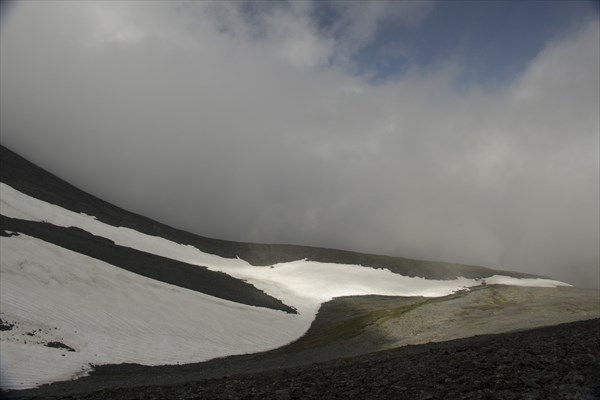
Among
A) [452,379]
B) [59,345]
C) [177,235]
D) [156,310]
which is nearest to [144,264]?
[156,310]

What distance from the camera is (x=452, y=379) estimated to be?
12086 millimetres

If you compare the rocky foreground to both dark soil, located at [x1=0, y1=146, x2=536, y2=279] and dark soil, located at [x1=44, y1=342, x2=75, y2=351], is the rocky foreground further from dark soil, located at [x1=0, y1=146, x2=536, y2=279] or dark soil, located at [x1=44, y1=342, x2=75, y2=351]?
dark soil, located at [x1=0, y1=146, x2=536, y2=279]

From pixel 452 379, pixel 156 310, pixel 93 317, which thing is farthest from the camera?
pixel 156 310

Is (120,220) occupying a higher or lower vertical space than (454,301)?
higher

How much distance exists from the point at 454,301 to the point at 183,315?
35.9 meters

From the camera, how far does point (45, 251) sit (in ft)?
155

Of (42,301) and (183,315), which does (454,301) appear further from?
(42,301)

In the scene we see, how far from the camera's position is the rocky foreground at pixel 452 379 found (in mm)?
10469

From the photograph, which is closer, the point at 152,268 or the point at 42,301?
the point at 42,301

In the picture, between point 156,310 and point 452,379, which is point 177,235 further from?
point 452,379

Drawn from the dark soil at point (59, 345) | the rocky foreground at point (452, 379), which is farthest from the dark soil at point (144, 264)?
the rocky foreground at point (452, 379)

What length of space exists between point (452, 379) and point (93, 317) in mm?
34807

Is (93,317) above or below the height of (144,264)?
below

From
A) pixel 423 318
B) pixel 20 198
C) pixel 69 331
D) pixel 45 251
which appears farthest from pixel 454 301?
pixel 20 198
